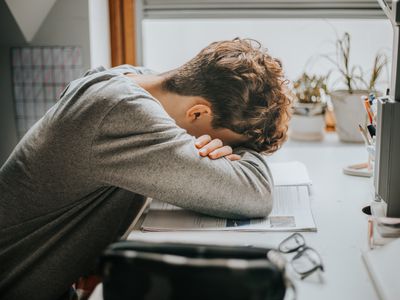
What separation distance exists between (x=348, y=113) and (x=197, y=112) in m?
0.85

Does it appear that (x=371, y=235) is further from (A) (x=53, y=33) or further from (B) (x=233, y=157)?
(A) (x=53, y=33)

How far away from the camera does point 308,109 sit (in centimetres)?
199

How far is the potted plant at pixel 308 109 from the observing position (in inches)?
78.2

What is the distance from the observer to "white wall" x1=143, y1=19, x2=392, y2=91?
2174mm

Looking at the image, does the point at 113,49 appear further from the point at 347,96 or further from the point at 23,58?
the point at 347,96

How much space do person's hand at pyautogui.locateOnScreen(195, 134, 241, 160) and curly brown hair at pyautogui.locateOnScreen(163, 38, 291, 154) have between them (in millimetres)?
87

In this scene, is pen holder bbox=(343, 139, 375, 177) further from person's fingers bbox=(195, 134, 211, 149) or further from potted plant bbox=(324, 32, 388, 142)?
person's fingers bbox=(195, 134, 211, 149)

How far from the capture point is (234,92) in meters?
1.23

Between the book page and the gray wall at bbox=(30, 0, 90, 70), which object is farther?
the gray wall at bbox=(30, 0, 90, 70)

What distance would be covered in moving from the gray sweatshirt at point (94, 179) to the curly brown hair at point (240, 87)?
76mm

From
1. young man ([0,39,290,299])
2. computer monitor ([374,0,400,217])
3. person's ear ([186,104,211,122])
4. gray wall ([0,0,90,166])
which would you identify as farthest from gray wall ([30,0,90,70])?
computer monitor ([374,0,400,217])

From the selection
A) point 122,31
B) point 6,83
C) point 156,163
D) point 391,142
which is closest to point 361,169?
point 391,142

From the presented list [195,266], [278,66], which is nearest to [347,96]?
[278,66]

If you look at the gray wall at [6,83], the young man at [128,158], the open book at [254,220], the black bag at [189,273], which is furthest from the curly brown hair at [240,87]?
the gray wall at [6,83]
